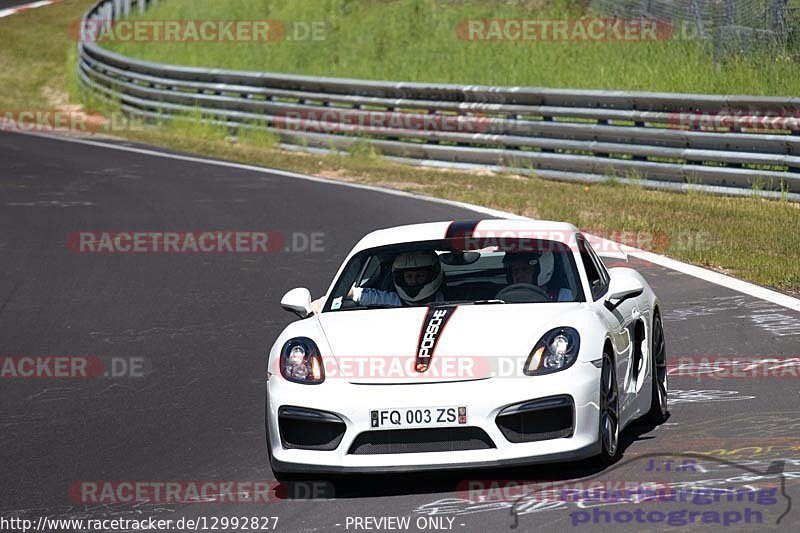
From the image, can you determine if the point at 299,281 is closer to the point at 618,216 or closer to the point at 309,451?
the point at 618,216

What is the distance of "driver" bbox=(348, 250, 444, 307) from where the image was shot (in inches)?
315

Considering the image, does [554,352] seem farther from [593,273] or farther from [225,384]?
→ [225,384]

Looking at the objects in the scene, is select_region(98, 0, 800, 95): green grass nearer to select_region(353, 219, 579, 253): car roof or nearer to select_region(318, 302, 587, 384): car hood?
select_region(353, 219, 579, 253): car roof

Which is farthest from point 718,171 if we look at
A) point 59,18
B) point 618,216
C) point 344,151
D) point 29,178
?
point 59,18

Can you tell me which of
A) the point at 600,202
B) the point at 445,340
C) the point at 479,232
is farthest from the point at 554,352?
the point at 600,202

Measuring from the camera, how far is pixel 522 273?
7.96m

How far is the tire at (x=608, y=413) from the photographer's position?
688 centimetres

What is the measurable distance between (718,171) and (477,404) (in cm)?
1177

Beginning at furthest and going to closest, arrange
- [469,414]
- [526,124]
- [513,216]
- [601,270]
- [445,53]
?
[445,53], [526,124], [513,216], [601,270], [469,414]

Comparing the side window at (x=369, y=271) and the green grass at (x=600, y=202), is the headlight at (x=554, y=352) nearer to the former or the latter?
the side window at (x=369, y=271)

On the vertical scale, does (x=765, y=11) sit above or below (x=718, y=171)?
above

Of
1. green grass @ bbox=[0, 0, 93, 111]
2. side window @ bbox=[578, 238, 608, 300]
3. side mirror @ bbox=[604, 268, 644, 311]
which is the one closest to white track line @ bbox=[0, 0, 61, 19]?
green grass @ bbox=[0, 0, 93, 111]

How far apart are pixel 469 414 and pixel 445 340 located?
0.51 meters

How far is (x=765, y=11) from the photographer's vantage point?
72.6 ft
